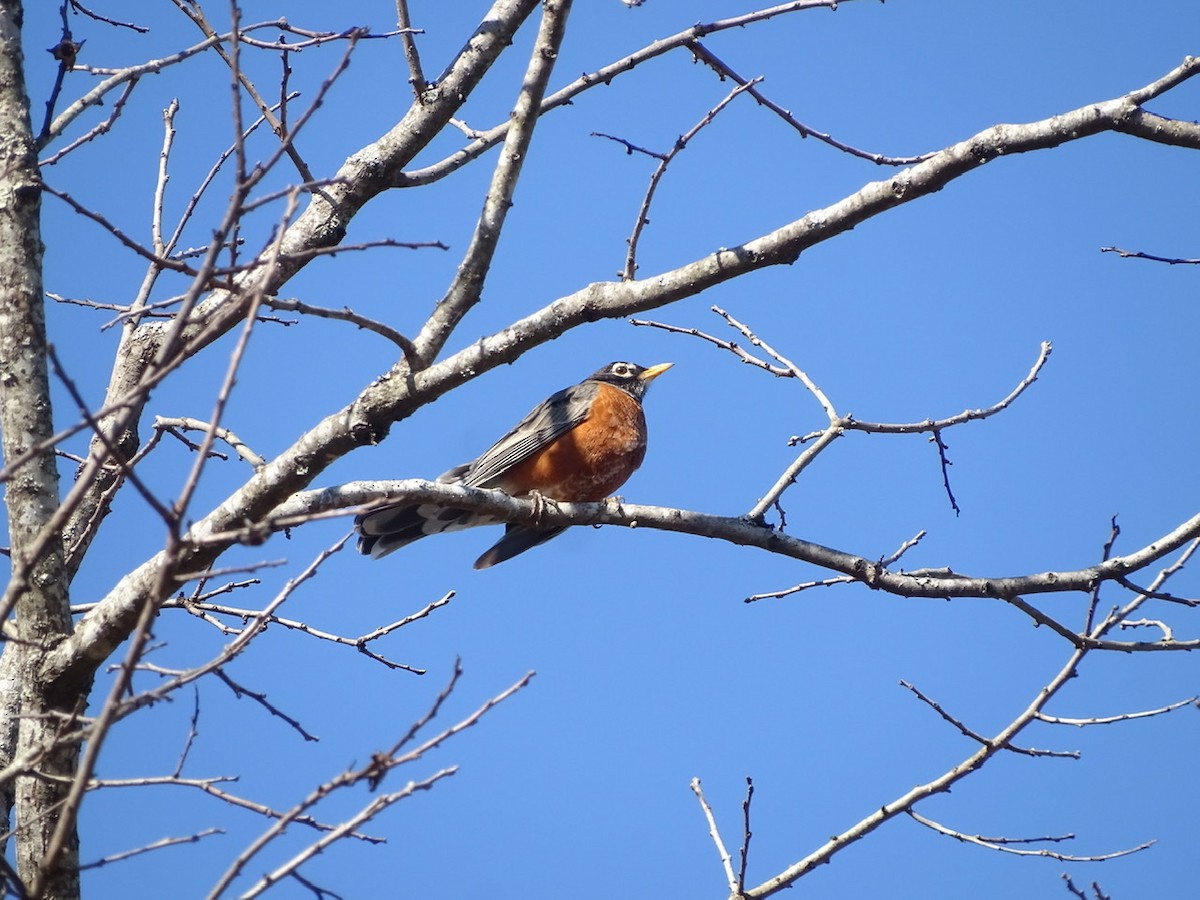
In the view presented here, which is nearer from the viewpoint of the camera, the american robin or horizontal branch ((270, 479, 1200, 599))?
horizontal branch ((270, 479, 1200, 599))

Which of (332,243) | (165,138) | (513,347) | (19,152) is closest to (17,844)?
(513,347)

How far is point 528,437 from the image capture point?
6.79 m

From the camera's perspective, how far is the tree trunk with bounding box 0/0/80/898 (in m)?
3.14

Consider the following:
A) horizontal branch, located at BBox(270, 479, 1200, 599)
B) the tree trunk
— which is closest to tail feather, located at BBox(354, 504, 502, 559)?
horizontal branch, located at BBox(270, 479, 1200, 599)

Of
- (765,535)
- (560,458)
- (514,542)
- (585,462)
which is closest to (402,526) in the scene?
(514,542)

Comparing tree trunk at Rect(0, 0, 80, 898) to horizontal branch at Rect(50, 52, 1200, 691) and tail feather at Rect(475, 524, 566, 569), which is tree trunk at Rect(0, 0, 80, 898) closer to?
horizontal branch at Rect(50, 52, 1200, 691)

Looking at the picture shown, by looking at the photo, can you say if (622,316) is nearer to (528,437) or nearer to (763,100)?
(763,100)

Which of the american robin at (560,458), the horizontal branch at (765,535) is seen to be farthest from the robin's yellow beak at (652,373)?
the horizontal branch at (765,535)

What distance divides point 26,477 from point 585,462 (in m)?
3.57

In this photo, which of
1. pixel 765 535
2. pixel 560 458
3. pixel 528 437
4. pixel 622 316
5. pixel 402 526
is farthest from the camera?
pixel 528 437

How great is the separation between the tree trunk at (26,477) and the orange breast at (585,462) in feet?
10.8

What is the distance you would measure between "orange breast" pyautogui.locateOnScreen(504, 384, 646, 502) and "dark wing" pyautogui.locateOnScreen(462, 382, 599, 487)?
0.14 ft

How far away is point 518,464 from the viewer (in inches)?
265

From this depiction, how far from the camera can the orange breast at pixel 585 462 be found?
6676mm
